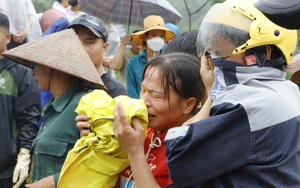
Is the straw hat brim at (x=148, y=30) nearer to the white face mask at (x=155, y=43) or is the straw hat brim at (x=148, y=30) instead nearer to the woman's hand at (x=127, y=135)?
the white face mask at (x=155, y=43)

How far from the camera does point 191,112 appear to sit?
8.50ft

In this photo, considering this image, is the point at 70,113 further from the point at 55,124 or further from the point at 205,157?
the point at 205,157

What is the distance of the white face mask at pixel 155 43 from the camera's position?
6090 millimetres

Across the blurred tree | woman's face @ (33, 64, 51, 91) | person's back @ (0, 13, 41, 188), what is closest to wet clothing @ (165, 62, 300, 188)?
woman's face @ (33, 64, 51, 91)

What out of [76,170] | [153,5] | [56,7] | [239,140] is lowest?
[56,7]

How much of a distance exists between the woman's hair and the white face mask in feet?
11.4

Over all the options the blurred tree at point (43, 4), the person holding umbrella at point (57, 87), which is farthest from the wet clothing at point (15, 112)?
the blurred tree at point (43, 4)

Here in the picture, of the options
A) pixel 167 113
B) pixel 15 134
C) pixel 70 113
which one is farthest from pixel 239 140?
pixel 15 134

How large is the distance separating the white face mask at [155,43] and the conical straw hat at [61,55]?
8.18 feet

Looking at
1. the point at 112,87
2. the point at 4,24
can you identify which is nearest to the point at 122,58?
the point at 4,24

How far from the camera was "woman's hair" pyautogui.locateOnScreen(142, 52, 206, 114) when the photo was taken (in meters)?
2.54

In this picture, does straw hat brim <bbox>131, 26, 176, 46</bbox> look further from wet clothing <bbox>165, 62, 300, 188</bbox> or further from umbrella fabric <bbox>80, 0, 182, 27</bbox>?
wet clothing <bbox>165, 62, 300, 188</bbox>

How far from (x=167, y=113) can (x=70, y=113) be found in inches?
41.6

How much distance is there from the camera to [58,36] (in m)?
3.61
